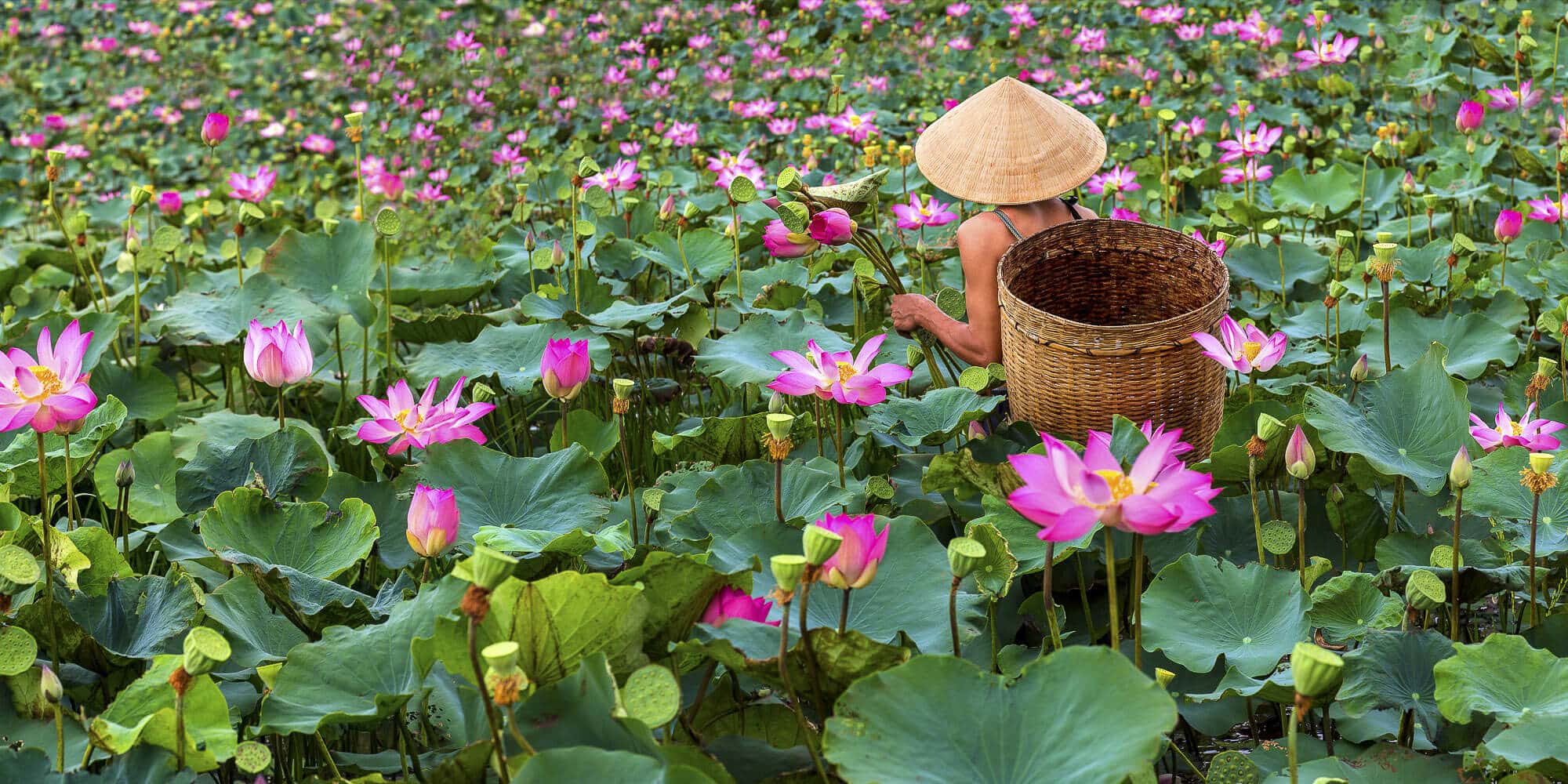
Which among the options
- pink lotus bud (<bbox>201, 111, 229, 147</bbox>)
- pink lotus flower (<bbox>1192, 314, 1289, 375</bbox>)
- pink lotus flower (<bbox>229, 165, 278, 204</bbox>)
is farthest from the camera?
pink lotus flower (<bbox>229, 165, 278, 204</bbox>)

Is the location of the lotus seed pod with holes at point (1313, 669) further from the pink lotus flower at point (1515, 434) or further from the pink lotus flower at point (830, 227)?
the pink lotus flower at point (830, 227)

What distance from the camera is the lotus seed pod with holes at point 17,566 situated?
116 centimetres

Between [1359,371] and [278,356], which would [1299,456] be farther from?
[278,356]

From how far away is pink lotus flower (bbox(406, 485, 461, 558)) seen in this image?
4.04 feet

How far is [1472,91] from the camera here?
11.2ft

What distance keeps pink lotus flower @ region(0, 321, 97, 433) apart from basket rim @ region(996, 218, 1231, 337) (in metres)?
1.05

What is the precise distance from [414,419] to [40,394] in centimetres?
40

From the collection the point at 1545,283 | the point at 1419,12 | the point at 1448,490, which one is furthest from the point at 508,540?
the point at 1419,12

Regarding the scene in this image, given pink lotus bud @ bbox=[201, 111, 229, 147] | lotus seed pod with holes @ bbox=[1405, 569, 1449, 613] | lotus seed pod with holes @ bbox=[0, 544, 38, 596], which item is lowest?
lotus seed pod with holes @ bbox=[1405, 569, 1449, 613]

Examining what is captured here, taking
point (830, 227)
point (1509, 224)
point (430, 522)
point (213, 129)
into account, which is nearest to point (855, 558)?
point (430, 522)

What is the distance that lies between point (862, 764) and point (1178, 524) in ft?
0.96

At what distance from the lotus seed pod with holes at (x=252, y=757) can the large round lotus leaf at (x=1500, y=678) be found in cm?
98

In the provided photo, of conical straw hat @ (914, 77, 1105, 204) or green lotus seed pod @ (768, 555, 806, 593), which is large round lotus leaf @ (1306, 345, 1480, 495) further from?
green lotus seed pod @ (768, 555, 806, 593)

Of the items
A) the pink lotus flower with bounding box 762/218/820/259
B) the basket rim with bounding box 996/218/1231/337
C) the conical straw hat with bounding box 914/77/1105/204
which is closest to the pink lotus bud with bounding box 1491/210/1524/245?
the basket rim with bounding box 996/218/1231/337
